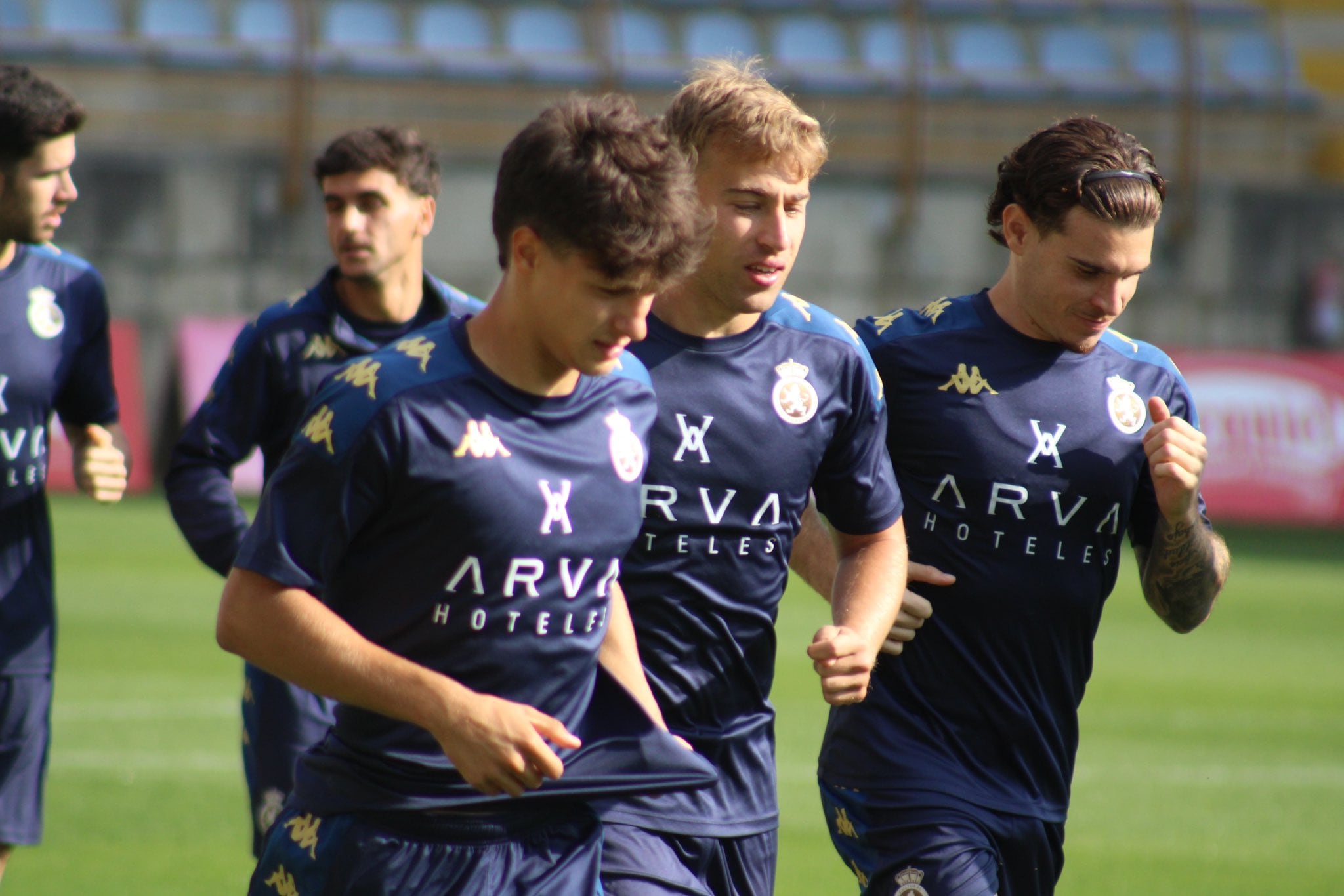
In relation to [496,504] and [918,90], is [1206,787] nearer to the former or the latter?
[496,504]

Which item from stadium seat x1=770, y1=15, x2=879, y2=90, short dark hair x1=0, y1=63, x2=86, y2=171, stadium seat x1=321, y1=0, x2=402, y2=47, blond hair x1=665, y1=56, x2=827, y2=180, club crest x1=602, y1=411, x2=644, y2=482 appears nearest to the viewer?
club crest x1=602, y1=411, x2=644, y2=482

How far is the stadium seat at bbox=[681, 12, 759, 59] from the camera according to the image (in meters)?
23.2

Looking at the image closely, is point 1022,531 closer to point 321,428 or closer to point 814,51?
point 321,428

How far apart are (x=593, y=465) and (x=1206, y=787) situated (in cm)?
660

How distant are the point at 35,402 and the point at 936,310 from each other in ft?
9.17

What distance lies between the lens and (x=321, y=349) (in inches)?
205

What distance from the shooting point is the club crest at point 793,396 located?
146 inches

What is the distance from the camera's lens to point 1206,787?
28.4 feet

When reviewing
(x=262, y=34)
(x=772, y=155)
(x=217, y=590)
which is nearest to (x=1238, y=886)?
(x=772, y=155)

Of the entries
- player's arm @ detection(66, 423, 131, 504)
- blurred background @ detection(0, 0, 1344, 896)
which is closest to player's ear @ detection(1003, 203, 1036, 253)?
player's arm @ detection(66, 423, 131, 504)

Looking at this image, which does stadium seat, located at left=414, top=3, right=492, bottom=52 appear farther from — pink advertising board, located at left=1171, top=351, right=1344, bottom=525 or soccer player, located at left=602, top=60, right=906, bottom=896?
soccer player, located at left=602, top=60, right=906, bottom=896

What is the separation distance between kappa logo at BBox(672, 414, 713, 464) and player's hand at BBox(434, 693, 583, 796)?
3.63 ft

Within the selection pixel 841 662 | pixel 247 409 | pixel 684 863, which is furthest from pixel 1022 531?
pixel 247 409

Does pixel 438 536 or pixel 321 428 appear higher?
pixel 321 428
